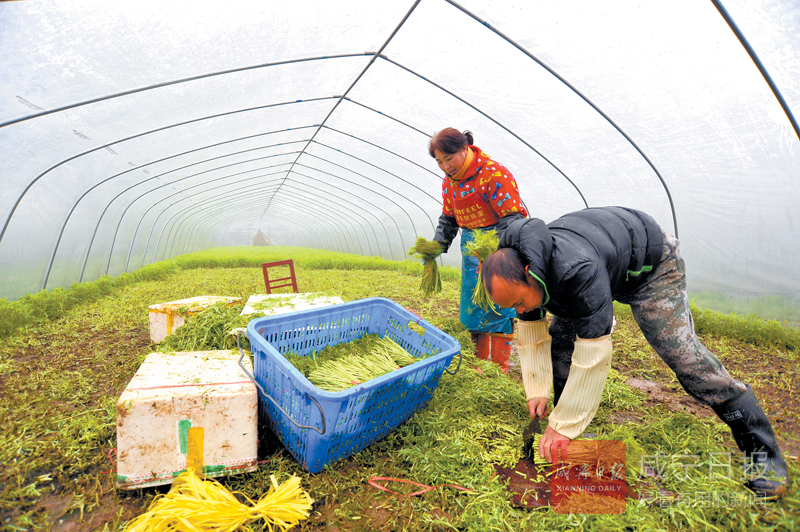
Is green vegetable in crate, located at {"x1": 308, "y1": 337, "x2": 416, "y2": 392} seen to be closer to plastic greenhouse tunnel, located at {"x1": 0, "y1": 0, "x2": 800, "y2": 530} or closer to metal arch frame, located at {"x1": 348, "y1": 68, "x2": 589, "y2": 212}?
plastic greenhouse tunnel, located at {"x1": 0, "y1": 0, "x2": 800, "y2": 530}

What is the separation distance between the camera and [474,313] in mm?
3035

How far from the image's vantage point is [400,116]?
229 inches

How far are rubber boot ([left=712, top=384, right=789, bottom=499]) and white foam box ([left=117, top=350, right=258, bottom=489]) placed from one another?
2.23m

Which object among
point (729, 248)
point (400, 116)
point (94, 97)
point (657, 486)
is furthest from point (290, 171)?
point (657, 486)

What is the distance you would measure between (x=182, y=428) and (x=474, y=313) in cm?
209

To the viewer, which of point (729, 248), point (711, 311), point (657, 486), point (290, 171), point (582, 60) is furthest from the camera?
point (290, 171)

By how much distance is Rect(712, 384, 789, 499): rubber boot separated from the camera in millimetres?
1658

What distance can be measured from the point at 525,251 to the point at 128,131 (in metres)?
5.44

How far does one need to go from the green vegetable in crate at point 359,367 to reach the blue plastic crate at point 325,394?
0.17 meters

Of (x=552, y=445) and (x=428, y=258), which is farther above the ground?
(x=428, y=258)

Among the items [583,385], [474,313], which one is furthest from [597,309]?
[474,313]

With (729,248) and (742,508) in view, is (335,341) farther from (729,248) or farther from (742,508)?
(729,248)

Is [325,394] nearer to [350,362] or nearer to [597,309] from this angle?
[350,362]

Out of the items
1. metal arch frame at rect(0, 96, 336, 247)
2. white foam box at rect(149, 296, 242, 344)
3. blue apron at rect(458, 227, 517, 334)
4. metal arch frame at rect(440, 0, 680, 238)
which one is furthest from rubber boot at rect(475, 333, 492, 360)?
metal arch frame at rect(0, 96, 336, 247)
